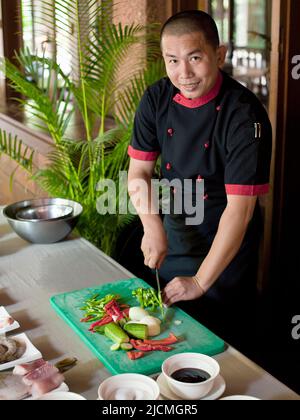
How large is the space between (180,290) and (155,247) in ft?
0.82

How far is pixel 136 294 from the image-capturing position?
188cm

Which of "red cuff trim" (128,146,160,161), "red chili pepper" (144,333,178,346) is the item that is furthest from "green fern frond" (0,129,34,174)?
"red chili pepper" (144,333,178,346)

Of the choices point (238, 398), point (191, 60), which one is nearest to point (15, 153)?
point (191, 60)

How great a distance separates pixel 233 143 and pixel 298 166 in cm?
124

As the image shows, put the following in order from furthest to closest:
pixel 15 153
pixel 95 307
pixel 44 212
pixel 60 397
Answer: pixel 15 153, pixel 44 212, pixel 95 307, pixel 60 397

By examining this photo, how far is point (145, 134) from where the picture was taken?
2.32 m

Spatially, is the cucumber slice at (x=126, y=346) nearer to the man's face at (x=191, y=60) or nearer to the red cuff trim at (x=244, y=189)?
the red cuff trim at (x=244, y=189)

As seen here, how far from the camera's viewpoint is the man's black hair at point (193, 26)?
1.90 meters

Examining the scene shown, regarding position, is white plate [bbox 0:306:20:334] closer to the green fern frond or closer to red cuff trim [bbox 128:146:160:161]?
red cuff trim [bbox 128:146:160:161]

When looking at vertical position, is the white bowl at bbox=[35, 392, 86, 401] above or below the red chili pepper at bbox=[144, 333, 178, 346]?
above

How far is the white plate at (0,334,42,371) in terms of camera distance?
Answer: 4.90 feet

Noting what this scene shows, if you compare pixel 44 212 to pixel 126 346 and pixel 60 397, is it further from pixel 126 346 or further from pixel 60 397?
pixel 60 397

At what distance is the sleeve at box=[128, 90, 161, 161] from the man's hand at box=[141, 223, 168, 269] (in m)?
0.32
